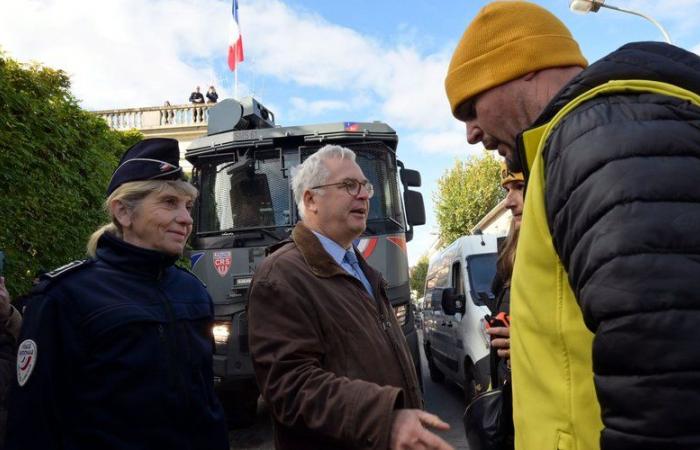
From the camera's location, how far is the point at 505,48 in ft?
4.17

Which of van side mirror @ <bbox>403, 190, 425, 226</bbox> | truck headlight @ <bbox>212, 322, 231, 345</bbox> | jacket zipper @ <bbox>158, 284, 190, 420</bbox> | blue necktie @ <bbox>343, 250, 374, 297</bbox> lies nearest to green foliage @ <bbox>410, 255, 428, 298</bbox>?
van side mirror @ <bbox>403, 190, 425, 226</bbox>

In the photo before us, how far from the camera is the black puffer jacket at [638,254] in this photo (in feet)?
2.39

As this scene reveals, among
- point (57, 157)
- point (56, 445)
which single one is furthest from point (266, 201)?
point (56, 445)

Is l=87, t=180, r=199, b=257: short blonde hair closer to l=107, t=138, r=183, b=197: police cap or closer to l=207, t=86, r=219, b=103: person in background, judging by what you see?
l=107, t=138, r=183, b=197: police cap

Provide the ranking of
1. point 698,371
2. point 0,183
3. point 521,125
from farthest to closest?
point 0,183 < point 521,125 < point 698,371

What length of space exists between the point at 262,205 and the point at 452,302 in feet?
8.24

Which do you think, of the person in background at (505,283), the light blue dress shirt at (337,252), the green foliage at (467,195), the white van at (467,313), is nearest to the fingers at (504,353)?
the person in background at (505,283)

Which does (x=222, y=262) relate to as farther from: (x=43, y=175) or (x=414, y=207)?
(x=43, y=175)

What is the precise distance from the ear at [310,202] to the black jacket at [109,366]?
74 cm

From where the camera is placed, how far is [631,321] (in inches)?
29.9

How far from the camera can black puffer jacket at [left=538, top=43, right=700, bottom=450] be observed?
2.39 feet

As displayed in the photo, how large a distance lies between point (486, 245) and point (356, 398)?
576 cm

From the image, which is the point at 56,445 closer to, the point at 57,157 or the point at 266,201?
the point at 266,201

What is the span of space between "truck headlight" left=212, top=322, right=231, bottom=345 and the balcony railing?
1806 centimetres
